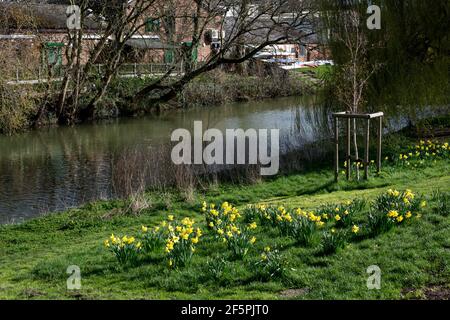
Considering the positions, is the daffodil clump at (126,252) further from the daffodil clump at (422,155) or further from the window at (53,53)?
the window at (53,53)

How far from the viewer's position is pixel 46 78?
29531mm

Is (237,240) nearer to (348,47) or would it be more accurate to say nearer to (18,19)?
(348,47)

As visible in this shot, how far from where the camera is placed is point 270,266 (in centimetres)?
746

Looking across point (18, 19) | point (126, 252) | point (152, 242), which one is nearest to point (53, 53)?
point (18, 19)

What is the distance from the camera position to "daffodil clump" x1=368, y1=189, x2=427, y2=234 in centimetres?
865

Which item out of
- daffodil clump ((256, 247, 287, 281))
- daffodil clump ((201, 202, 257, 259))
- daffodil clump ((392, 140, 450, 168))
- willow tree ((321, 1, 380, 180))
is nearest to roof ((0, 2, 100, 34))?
willow tree ((321, 1, 380, 180))

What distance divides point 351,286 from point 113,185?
1145 centimetres

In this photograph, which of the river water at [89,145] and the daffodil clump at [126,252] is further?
the river water at [89,145]

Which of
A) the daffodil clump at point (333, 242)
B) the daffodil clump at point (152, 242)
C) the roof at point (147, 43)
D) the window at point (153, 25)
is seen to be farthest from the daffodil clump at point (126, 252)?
the roof at point (147, 43)

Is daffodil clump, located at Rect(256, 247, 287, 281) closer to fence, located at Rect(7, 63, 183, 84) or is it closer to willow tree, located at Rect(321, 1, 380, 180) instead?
willow tree, located at Rect(321, 1, 380, 180)

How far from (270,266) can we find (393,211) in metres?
2.03

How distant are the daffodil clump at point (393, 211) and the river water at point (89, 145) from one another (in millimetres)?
8277

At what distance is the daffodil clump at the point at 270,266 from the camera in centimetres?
741
